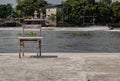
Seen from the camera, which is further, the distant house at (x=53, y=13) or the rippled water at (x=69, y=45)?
the distant house at (x=53, y=13)

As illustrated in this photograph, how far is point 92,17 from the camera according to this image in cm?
9731

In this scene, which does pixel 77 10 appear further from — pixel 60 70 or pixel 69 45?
pixel 60 70

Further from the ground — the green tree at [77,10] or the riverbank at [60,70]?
the riverbank at [60,70]

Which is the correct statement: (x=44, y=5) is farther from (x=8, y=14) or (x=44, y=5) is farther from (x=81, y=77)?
(x=81, y=77)

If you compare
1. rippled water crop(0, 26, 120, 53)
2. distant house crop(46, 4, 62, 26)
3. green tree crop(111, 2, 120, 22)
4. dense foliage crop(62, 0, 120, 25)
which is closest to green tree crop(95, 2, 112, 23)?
dense foliage crop(62, 0, 120, 25)

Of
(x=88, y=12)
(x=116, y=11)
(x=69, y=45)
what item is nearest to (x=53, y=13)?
(x=88, y=12)

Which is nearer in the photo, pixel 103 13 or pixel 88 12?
pixel 103 13

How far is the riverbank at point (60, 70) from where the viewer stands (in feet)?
25.0

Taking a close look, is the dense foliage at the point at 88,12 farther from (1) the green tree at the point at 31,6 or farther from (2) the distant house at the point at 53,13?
(1) the green tree at the point at 31,6

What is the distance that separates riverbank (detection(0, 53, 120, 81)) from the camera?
25.0 ft

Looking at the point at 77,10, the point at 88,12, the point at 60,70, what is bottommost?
the point at 88,12

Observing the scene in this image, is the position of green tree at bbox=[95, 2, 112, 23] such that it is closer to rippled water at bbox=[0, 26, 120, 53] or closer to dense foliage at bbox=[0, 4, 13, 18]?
rippled water at bbox=[0, 26, 120, 53]

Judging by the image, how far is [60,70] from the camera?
855 cm

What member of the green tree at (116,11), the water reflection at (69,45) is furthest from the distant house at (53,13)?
the water reflection at (69,45)
